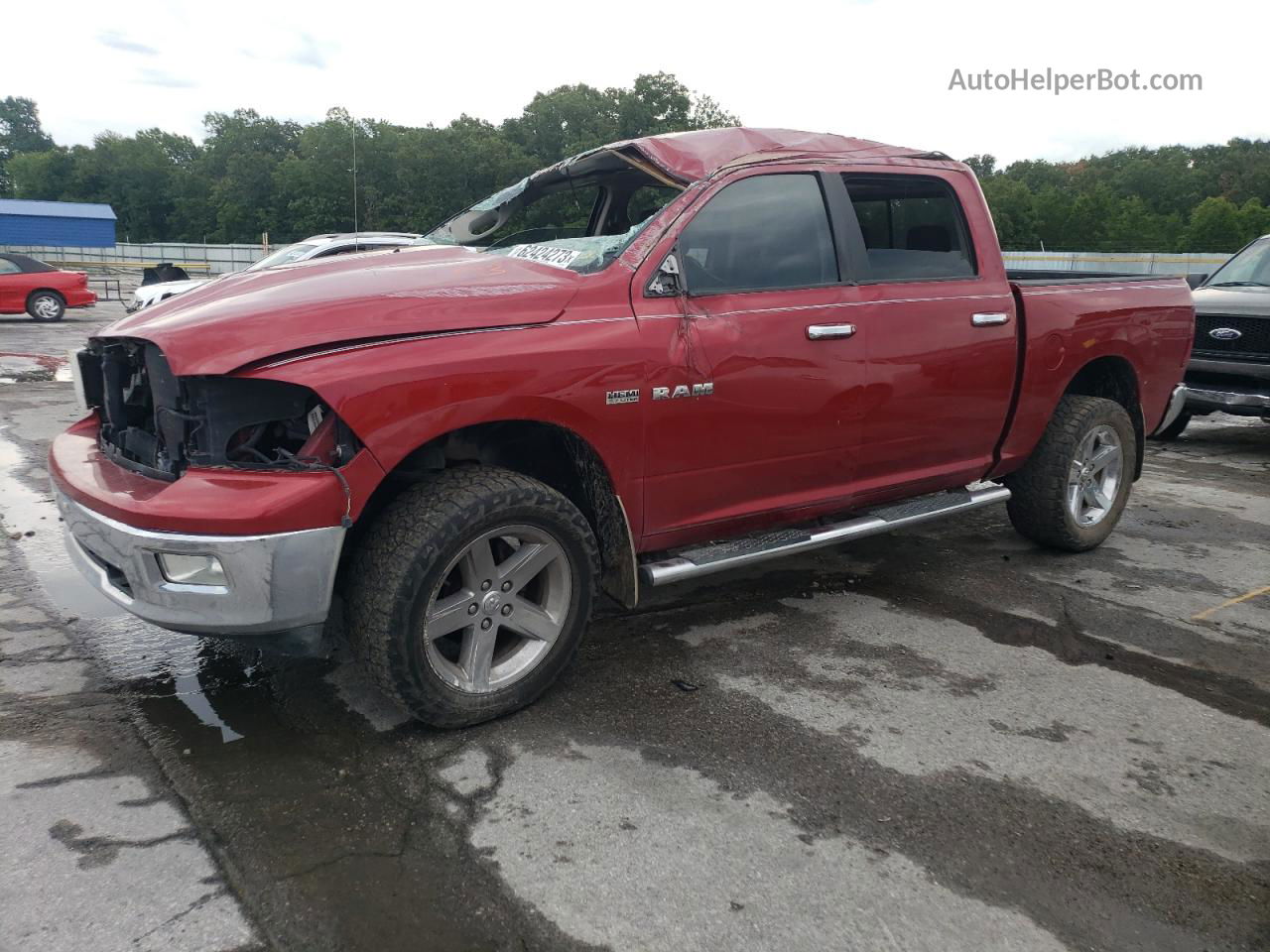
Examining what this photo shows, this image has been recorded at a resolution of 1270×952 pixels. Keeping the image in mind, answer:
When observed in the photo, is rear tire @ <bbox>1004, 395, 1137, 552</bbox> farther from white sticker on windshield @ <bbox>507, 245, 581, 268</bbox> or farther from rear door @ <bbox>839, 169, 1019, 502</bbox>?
white sticker on windshield @ <bbox>507, 245, 581, 268</bbox>

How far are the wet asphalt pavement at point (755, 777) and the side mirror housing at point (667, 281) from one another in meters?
1.42

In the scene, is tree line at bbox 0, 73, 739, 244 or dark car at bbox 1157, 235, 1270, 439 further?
tree line at bbox 0, 73, 739, 244

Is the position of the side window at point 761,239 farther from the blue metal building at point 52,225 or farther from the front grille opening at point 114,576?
the blue metal building at point 52,225

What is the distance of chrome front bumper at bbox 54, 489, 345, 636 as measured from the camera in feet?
8.55

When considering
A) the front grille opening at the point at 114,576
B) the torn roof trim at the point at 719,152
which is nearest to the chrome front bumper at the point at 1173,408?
the torn roof trim at the point at 719,152

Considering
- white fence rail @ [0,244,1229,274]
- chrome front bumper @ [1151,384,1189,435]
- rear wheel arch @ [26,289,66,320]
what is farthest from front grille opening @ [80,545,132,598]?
white fence rail @ [0,244,1229,274]

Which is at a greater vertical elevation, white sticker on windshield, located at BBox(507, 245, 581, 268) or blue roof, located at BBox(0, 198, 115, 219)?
blue roof, located at BBox(0, 198, 115, 219)

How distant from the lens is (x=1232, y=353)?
8195 mm

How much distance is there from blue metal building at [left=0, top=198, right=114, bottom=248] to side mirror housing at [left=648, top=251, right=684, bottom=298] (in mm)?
51213

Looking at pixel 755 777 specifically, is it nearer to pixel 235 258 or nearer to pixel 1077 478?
pixel 1077 478

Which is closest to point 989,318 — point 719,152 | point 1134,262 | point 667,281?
point 719,152

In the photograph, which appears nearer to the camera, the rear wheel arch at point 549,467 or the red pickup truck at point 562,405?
the red pickup truck at point 562,405

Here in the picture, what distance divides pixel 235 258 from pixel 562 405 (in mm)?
38470

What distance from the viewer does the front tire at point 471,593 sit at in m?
2.81
